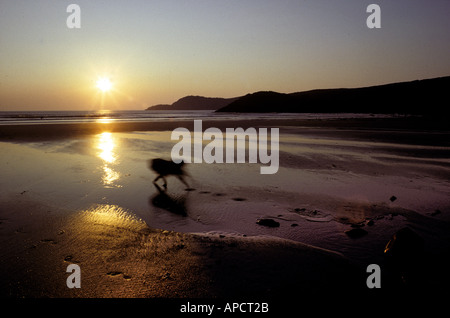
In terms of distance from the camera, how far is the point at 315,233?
5.73m

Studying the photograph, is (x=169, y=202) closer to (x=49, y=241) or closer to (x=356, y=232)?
(x=49, y=241)

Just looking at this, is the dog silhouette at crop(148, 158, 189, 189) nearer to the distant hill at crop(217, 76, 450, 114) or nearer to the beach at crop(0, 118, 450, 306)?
→ the beach at crop(0, 118, 450, 306)

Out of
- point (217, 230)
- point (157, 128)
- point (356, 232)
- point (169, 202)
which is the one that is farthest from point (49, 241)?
point (157, 128)

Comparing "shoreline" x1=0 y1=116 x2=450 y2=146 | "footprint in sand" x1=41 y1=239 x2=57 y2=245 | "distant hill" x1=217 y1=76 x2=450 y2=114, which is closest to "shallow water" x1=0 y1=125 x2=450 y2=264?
"footprint in sand" x1=41 y1=239 x2=57 y2=245

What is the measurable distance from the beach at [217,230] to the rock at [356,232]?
31 millimetres

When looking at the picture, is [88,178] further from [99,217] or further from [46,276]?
[46,276]

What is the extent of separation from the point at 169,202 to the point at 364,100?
126266 millimetres

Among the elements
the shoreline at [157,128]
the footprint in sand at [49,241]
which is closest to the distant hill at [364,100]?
the shoreline at [157,128]

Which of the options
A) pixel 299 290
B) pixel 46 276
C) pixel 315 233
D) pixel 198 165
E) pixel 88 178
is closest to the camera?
pixel 299 290

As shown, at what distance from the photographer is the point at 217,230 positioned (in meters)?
5.89

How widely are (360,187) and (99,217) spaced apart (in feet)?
26.1

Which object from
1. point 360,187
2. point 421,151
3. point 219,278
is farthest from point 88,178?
point 421,151

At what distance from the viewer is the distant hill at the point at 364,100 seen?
88644mm

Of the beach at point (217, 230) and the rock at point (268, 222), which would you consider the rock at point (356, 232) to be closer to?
the beach at point (217, 230)
